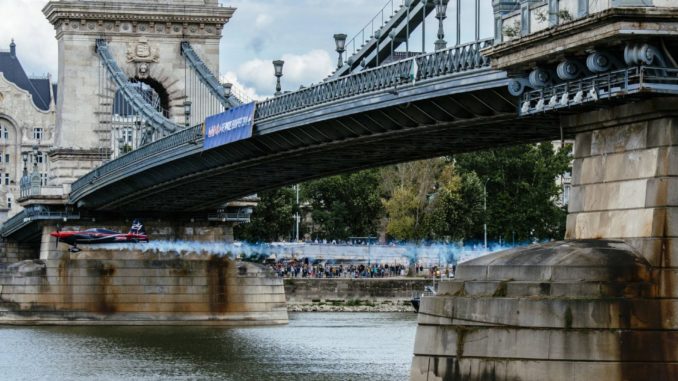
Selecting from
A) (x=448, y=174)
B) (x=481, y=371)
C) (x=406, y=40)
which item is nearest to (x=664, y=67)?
(x=481, y=371)

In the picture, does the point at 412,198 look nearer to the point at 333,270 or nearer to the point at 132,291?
the point at 333,270

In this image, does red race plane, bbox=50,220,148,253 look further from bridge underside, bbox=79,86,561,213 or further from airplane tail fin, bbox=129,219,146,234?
bridge underside, bbox=79,86,561,213

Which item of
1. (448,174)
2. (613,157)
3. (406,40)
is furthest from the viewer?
(448,174)

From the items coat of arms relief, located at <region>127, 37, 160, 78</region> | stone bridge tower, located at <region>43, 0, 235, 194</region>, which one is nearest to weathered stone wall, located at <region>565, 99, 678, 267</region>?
stone bridge tower, located at <region>43, 0, 235, 194</region>

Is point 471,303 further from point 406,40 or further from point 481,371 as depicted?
point 406,40

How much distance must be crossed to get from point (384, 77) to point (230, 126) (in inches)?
543

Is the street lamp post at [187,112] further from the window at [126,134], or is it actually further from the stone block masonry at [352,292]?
the stone block masonry at [352,292]

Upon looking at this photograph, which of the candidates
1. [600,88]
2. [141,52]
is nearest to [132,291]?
[141,52]

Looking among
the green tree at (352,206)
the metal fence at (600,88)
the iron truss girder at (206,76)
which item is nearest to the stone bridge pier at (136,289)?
the iron truss girder at (206,76)

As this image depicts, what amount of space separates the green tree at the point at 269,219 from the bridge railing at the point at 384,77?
60.9m

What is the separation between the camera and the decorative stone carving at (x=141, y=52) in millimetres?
91125

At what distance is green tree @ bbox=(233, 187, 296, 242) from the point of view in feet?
396

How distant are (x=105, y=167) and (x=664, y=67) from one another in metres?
49.4

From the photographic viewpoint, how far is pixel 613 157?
3378 centimetres
